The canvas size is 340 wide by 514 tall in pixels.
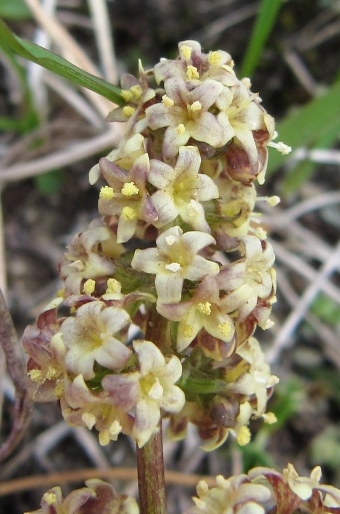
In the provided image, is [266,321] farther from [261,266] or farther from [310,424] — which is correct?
[310,424]

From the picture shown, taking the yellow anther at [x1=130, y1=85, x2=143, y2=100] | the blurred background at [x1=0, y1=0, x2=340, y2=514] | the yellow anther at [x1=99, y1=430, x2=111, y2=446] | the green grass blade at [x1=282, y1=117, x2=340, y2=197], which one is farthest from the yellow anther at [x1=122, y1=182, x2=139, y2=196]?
the green grass blade at [x1=282, y1=117, x2=340, y2=197]

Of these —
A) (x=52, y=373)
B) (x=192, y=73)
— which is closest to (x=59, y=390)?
(x=52, y=373)

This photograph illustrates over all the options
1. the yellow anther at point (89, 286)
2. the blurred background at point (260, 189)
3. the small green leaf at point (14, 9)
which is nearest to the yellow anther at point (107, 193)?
the yellow anther at point (89, 286)

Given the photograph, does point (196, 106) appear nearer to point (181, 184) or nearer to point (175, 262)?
point (181, 184)

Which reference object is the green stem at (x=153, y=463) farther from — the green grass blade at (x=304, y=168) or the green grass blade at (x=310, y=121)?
the green grass blade at (x=304, y=168)

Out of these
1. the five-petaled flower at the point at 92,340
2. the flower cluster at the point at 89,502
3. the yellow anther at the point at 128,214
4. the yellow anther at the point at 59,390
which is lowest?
the flower cluster at the point at 89,502

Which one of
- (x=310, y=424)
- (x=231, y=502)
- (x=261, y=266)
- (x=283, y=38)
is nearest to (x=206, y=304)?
(x=261, y=266)
